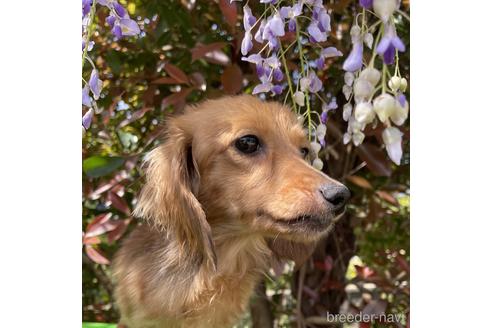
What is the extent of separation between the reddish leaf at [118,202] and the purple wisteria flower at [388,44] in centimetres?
113

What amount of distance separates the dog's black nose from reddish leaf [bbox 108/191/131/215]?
71 cm

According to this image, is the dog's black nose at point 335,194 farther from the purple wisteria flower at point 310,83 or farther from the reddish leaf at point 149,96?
the reddish leaf at point 149,96

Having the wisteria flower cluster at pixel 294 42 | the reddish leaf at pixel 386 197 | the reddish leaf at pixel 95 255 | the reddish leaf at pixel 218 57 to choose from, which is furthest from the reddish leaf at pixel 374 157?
the reddish leaf at pixel 95 255

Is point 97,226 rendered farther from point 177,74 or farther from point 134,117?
point 177,74

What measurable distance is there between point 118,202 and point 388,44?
1.16 meters

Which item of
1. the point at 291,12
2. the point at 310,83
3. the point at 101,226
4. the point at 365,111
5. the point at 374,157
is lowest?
the point at 101,226

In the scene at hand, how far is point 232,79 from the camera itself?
1755 millimetres

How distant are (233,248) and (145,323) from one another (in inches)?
12.1

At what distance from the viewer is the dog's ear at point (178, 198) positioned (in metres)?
1.50

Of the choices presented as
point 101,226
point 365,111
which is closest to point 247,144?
point 101,226

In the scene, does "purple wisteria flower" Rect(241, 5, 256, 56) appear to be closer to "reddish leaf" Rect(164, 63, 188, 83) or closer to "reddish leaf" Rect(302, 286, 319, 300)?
"reddish leaf" Rect(164, 63, 188, 83)

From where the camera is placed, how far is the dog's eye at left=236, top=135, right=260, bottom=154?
1485 millimetres
